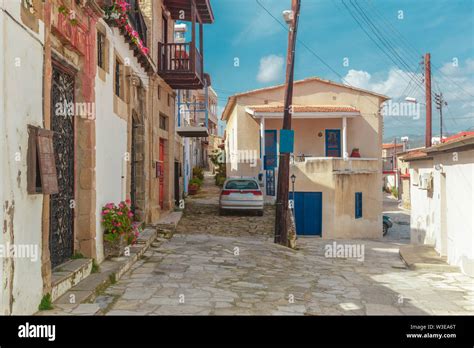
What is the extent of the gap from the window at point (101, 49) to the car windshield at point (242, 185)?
27.7 ft

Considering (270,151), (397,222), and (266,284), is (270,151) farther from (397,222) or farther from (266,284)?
(266,284)

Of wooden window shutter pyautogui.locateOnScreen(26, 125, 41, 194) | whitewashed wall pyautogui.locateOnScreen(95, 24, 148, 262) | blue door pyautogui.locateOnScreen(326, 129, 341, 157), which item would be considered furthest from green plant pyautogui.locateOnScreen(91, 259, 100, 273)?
blue door pyautogui.locateOnScreen(326, 129, 341, 157)

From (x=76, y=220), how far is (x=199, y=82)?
9372 millimetres

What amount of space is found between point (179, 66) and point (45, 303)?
10.8 meters

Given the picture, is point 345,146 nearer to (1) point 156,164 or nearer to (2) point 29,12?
(1) point 156,164

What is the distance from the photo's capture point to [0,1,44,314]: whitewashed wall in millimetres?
4000

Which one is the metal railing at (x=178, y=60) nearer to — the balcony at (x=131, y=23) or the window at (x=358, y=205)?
the balcony at (x=131, y=23)

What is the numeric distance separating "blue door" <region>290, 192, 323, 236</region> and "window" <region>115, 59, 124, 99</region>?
1202cm

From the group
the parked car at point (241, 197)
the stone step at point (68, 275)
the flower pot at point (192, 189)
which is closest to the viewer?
the stone step at point (68, 275)

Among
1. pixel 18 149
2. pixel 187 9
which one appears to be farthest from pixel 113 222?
pixel 187 9

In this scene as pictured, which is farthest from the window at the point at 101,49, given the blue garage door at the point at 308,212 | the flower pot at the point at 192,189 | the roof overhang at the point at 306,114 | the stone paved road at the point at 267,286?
the flower pot at the point at 192,189

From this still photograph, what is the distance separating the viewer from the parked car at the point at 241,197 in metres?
15.4

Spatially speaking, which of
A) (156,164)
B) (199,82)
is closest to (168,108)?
(199,82)

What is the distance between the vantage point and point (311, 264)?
10.5 metres
